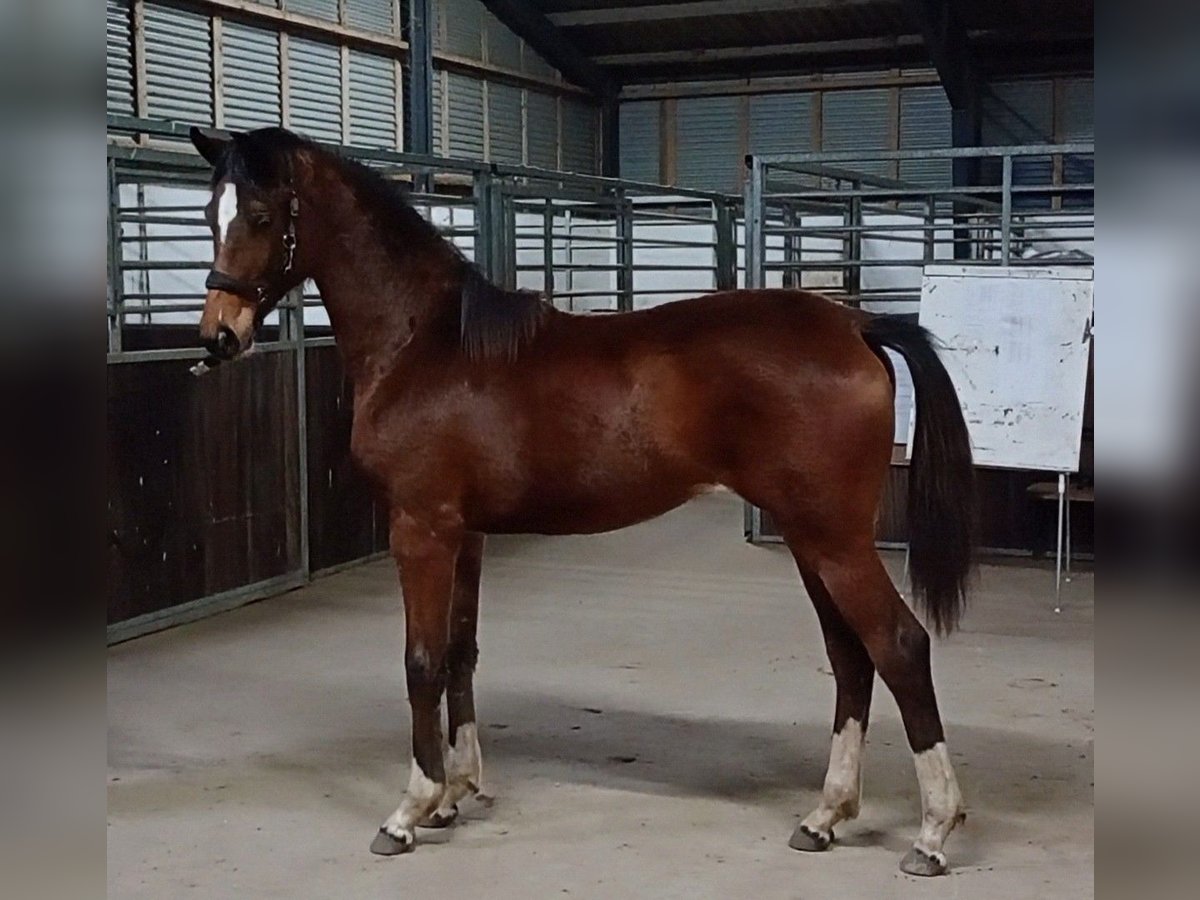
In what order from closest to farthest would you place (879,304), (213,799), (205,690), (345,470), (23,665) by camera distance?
(23,665) < (213,799) < (205,690) < (345,470) < (879,304)

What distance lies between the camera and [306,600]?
5.03 metres

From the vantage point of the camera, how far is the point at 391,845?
2.67m

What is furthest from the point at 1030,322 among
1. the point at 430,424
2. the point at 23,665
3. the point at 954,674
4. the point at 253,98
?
the point at 253,98

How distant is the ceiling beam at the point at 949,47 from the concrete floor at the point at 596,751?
5926 millimetres

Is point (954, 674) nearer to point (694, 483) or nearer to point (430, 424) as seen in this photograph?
point (694, 483)

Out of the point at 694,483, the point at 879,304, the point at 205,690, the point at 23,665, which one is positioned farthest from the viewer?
the point at 879,304

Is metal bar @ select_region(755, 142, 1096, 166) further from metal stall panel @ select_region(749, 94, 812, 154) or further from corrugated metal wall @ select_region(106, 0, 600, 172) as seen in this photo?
metal stall panel @ select_region(749, 94, 812, 154)

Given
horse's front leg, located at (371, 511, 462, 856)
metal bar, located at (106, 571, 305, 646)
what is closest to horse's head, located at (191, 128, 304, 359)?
horse's front leg, located at (371, 511, 462, 856)

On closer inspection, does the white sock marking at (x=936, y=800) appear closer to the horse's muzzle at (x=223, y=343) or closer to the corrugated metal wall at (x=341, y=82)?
the horse's muzzle at (x=223, y=343)

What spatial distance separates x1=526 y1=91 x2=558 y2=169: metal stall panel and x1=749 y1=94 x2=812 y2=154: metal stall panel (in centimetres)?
174

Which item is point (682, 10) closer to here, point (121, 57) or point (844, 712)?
point (121, 57)

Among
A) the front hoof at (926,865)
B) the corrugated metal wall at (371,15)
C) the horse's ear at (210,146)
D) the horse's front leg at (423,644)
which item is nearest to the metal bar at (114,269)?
the horse's ear at (210,146)

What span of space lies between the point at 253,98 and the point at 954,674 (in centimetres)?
648

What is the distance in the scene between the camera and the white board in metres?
5.02
